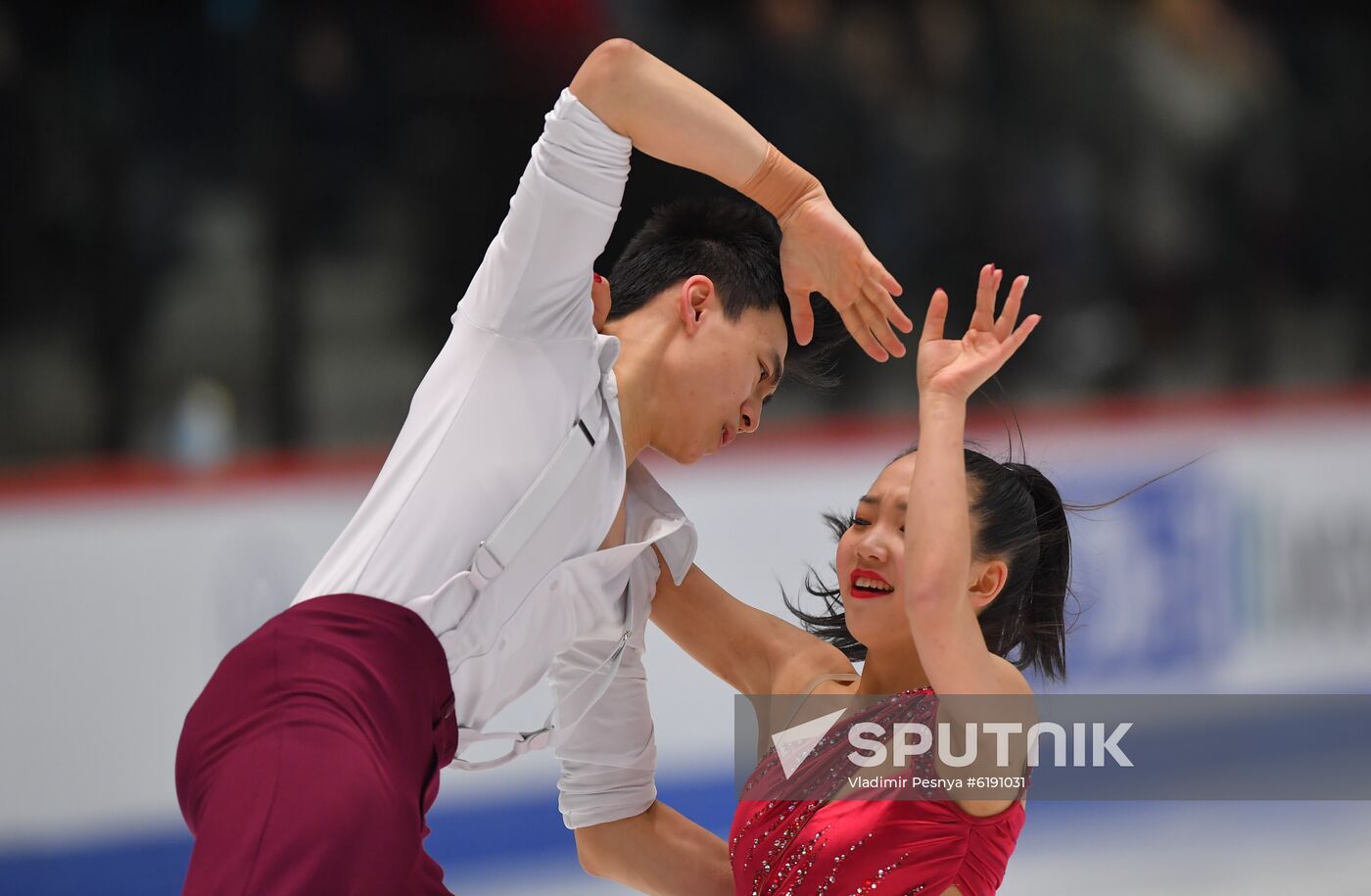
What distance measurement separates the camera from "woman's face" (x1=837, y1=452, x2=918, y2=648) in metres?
2.47

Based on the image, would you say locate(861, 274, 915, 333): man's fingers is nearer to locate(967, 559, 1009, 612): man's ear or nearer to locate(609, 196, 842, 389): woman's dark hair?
locate(609, 196, 842, 389): woman's dark hair

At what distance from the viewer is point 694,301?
2545 millimetres

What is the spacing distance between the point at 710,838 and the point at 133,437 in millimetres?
2985

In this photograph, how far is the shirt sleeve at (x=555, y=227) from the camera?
2.18 meters

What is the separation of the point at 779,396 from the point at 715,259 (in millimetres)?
3315

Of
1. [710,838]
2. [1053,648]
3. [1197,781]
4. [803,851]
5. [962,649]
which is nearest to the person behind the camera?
[962,649]

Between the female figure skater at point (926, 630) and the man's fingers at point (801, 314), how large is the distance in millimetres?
226

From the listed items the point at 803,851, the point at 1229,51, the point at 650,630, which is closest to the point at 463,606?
the point at 803,851

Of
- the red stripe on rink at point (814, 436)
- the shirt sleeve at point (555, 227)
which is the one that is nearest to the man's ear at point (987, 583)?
the shirt sleeve at point (555, 227)

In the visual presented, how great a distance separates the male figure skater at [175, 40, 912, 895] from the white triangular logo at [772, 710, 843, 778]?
310mm

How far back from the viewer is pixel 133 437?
5051 millimetres

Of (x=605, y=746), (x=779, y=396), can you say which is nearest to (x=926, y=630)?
(x=605, y=746)

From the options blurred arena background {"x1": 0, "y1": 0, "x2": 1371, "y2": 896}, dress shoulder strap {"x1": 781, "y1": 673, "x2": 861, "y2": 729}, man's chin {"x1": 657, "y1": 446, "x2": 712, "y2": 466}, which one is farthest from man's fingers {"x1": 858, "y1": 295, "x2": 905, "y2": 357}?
blurred arena background {"x1": 0, "y1": 0, "x2": 1371, "y2": 896}

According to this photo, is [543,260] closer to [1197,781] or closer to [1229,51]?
[1197,781]
